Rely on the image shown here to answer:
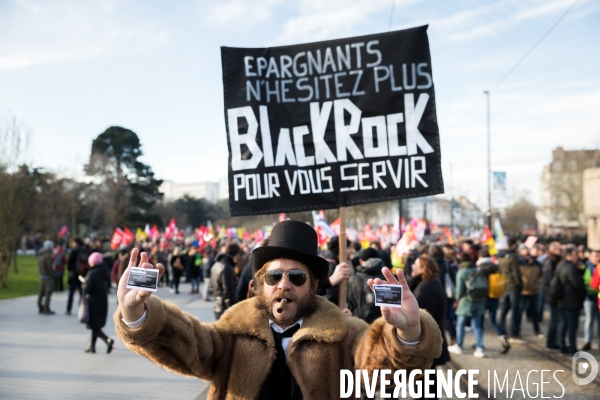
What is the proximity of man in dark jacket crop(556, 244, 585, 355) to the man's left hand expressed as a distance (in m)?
9.30

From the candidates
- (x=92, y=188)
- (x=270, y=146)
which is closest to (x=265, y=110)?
(x=270, y=146)

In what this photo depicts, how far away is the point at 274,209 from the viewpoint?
488cm

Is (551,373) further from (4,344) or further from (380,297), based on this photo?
(4,344)

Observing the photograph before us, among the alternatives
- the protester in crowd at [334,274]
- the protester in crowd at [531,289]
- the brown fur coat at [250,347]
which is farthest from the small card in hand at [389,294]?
the protester in crowd at [531,289]

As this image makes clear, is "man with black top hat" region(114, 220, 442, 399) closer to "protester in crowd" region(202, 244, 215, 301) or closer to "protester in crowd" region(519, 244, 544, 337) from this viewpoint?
"protester in crowd" region(519, 244, 544, 337)

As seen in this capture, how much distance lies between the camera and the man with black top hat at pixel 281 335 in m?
2.59

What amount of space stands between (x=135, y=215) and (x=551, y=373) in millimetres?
54577

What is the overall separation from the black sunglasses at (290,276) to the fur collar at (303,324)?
0.54 ft

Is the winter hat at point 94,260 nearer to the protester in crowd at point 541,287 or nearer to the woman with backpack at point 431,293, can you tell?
the woman with backpack at point 431,293

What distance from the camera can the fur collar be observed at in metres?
2.90

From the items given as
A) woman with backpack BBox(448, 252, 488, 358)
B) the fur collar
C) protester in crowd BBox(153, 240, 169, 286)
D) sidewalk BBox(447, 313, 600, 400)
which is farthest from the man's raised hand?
protester in crowd BBox(153, 240, 169, 286)

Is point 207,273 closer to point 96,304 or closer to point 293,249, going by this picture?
point 96,304

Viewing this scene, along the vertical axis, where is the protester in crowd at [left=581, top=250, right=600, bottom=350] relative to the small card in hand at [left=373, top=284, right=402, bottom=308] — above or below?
below

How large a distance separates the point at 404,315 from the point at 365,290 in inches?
175
